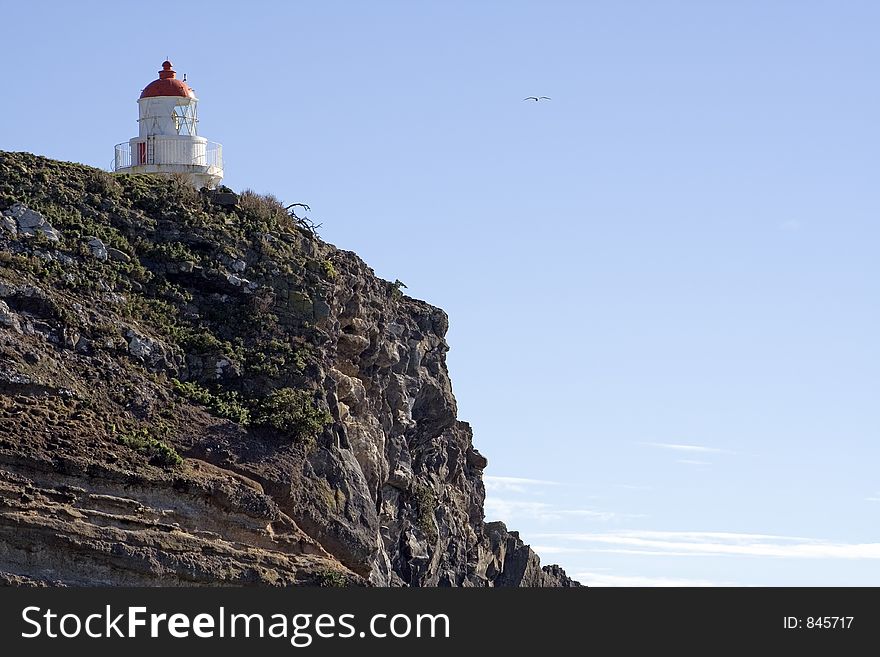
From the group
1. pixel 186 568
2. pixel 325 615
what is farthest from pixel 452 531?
pixel 325 615

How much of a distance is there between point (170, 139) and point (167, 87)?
4.74 ft

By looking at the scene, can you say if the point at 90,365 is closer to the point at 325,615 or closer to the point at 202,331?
the point at 202,331

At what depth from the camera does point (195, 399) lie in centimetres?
4791

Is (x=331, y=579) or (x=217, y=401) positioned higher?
(x=217, y=401)

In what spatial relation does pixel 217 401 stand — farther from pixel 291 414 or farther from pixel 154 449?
pixel 154 449

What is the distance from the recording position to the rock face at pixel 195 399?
4303 centimetres

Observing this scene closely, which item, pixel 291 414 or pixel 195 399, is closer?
pixel 195 399

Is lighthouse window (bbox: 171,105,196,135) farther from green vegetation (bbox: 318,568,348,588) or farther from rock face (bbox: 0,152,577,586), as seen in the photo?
green vegetation (bbox: 318,568,348,588)

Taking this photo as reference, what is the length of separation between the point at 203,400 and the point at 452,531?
1379 centimetres

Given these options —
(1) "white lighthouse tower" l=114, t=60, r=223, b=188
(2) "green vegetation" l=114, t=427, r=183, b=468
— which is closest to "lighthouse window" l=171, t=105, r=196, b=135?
(1) "white lighthouse tower" l=114, t=60, r=223, b=188

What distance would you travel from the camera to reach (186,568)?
4312 centimetres

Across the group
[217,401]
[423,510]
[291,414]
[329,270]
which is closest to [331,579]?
[291,414]

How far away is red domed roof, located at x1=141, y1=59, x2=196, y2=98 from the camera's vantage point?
5881 centimetres

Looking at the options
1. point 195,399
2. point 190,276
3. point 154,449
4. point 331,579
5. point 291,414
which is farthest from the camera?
point 190,276
